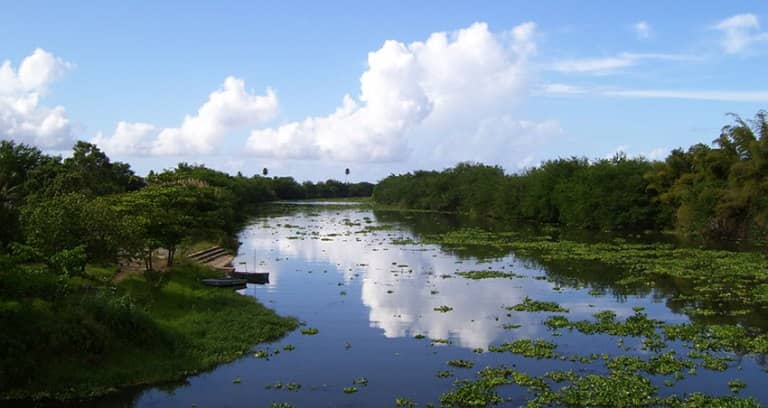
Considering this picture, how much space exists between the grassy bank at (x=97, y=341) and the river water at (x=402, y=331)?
88 centimetres

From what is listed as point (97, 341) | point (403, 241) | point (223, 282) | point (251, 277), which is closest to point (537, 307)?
point (223, 282)

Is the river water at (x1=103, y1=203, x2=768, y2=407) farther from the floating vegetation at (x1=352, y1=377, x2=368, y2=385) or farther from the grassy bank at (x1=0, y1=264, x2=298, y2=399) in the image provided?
the grassy bank at (x1=0, y1=264, x2=298, y2=399)

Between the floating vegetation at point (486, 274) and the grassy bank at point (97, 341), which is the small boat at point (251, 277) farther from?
the floating vegetation at point (486, 274)

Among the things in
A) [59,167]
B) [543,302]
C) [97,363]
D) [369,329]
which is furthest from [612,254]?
[59,167]

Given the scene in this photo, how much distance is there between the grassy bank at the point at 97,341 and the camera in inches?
687

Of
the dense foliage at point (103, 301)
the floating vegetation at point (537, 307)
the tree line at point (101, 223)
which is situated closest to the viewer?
the dense foliage at point (103, 301)

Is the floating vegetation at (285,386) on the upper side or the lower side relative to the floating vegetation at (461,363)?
lower

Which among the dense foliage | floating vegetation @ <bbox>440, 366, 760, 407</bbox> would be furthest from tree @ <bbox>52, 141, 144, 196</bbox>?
floating vegetation @ <bbox>440, 366, 760, 407</bbox>

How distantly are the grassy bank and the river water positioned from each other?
88 centimetres

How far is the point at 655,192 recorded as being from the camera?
7706 cm

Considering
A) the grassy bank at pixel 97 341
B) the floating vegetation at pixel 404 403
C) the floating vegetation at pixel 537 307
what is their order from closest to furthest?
1. the floating vegetation at pixel 404 403
2. the grassy bank at pixel 97 341
3. the floating vegetation at pixel 537 307

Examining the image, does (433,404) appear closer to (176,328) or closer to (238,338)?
(238,338)

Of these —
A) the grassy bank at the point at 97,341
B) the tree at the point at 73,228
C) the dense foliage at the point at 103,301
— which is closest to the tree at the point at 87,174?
the dense foliage at the point at 103,301

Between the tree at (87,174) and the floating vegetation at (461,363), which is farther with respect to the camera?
the tree at (87,174)
